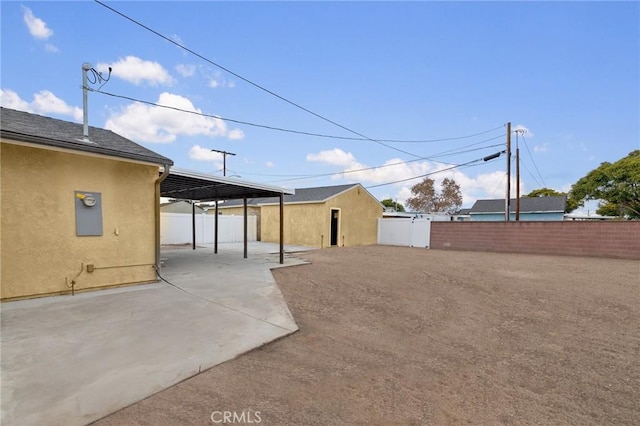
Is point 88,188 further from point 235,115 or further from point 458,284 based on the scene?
point 458,284

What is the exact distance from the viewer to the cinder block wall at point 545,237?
12.4 metres

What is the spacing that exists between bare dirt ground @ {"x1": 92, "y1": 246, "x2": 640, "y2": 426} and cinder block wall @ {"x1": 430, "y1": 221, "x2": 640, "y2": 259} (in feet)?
25.1

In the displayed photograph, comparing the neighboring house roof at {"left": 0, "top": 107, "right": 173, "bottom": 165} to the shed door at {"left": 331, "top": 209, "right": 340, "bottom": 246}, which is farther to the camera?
the shed door at {"left": 331, "top": 209, "right": 340, "bottom": 246}

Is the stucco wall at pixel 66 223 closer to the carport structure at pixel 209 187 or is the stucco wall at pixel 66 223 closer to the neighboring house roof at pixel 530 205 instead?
the carport structure at pixel 209 187

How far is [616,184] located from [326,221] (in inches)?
854

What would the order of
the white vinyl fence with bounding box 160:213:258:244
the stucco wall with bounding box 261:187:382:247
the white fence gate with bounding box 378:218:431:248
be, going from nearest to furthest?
the stucco wall with bounding box 261:187:382:247 < the white vinyl fence with bounding box 160:213:258:244 < the white fence gate with bounding box 378:218:431:248

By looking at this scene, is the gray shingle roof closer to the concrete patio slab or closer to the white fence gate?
the white fence gate

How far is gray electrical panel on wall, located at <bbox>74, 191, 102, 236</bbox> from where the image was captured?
589cm

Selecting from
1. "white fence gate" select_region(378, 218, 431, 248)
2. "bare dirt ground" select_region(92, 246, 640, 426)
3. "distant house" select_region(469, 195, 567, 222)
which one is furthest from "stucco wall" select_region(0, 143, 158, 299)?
"distant house" select_region(469, 195, 567, 222)

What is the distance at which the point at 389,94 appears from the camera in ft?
46.3

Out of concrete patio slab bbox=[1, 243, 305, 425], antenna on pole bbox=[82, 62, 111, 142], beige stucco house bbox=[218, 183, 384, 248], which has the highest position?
antenna on pole bbox=[82, 62, 111, 142]

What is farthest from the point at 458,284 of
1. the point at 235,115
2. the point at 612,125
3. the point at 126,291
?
the point at 612,125

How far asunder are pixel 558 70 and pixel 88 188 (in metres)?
16.2

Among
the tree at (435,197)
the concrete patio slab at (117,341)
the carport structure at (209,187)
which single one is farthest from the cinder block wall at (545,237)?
the tree at (435,197)
